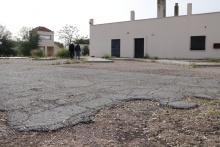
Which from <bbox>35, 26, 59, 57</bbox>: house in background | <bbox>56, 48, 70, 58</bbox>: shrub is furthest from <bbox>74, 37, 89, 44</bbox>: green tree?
<bbox>56, 48, 70, 58</bbox>: shrub

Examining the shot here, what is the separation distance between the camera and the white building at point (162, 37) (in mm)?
23281

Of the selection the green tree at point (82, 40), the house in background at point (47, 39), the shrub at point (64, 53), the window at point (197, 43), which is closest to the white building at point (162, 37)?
the window at point (197, 43)

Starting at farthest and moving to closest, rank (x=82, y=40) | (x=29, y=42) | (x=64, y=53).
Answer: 1. (x=82, y=40)
2. (x=29, y=42)
3. (x=64, y=53)

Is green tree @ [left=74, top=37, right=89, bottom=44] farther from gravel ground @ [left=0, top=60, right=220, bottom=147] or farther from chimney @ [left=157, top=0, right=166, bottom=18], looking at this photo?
gravel ground @ [left=0, top=60, right=220, bottom=147]

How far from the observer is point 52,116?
13.3 ft

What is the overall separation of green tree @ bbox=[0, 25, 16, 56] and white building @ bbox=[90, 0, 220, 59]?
18942 millimetres

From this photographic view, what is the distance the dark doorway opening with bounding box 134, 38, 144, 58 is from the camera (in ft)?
93.1

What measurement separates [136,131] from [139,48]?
25651mm

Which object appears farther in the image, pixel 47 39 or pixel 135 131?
pixel 47 39

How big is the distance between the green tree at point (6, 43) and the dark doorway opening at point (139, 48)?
2580 cm

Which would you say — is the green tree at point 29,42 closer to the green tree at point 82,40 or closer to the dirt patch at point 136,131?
the green tree at point 82,40

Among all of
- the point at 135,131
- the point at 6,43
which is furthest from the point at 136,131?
the point at 6,43

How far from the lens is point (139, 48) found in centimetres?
2866

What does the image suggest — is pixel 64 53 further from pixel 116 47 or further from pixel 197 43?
pixel 197 43
